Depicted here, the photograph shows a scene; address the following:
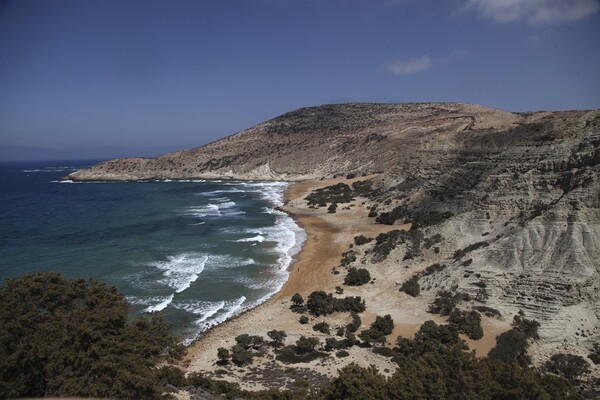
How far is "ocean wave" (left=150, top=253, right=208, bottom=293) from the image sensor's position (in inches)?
1186

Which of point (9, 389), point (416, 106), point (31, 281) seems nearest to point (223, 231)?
point (31, 281)

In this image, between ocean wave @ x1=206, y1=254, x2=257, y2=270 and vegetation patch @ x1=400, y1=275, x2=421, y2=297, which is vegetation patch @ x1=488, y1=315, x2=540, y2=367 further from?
ocean wave @ x1=206, y1=254, x2=257, y2=270

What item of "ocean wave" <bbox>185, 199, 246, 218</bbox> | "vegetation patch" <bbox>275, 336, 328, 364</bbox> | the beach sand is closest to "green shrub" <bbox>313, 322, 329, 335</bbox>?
the beach sand

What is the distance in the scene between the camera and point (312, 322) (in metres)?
23.8

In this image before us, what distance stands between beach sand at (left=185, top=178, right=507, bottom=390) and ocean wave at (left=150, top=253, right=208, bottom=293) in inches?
262

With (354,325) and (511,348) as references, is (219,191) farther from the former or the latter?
(511,348)

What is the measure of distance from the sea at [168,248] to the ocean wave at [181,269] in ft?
0.23

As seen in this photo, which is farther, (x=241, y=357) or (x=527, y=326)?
(x=527, y=326)

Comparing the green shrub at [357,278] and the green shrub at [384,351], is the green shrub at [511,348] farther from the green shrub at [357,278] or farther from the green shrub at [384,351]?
the green shrub at [357,278]

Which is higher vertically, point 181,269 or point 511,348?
point 511,348

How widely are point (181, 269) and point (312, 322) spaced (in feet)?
44.8

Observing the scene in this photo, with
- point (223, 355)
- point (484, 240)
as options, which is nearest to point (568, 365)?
point (484, 240)

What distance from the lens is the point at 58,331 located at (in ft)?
43.2

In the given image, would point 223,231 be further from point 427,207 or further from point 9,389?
point 9,389
